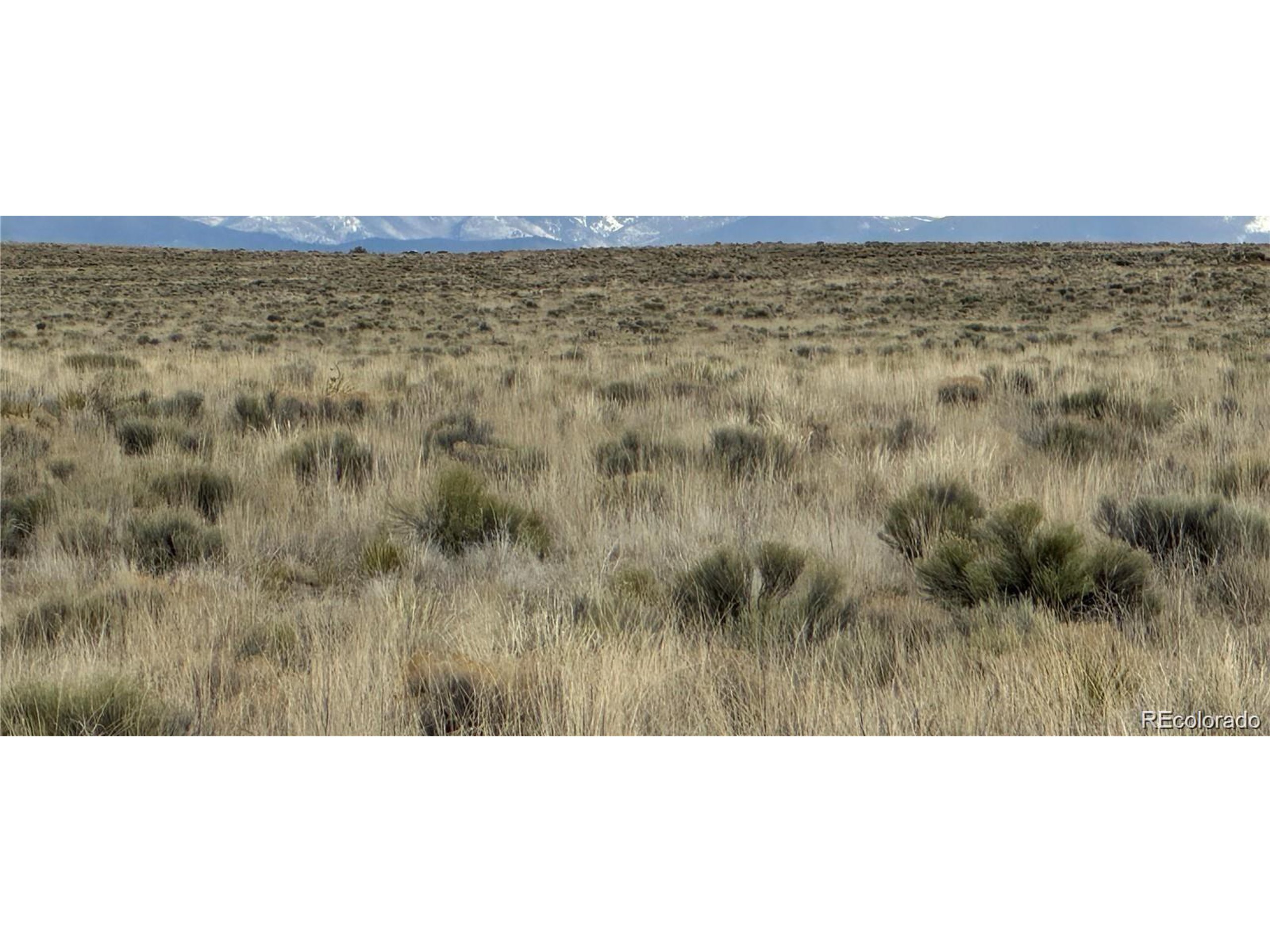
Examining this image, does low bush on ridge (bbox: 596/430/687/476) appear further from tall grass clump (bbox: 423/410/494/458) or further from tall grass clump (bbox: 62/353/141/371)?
tall grass clump (bbox: 62/353/141/371)

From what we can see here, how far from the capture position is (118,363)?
15508 mm

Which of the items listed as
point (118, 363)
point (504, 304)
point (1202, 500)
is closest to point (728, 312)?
point (504, 304)

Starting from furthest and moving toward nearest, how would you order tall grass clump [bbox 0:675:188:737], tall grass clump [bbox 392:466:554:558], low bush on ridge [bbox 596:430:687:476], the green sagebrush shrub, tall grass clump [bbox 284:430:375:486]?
low bush on ridge [bbox 596:430:687:476] → tall grass clump [bbox 284:430:375:486] → tall grass clump [bbox 392:466:554:558] → the green sagebrush shrub → tall grass clump [bbox 0:675:188:737]

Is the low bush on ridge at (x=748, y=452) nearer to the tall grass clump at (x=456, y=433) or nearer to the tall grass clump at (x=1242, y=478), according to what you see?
the tall grass clump at (x=456, y=433)

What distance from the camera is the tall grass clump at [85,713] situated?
3.08 m

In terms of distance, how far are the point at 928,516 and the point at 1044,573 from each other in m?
1.26

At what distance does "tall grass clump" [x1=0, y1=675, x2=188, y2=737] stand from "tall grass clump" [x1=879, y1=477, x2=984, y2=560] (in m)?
3.43

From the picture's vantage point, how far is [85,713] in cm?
310

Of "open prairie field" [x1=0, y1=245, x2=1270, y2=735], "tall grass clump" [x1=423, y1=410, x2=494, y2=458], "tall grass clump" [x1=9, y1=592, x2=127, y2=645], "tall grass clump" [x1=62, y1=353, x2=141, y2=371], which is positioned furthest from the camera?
"tall grass clump" [x1=62, y1=353, x2=141, y2=371]

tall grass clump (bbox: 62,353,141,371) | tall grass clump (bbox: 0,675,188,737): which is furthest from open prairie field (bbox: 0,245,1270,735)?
tall grass clump (bbox: 62,353,141,371)

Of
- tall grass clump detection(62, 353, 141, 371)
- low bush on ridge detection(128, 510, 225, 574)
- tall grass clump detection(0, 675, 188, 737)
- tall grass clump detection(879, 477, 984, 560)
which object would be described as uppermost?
tall grass clump detection(62, 353, 141, 371)

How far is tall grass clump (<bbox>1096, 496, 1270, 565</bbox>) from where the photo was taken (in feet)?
15.2

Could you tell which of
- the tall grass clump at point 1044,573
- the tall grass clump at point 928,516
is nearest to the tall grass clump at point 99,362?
the tall grass clump at point 928,516

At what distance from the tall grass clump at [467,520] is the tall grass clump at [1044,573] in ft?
6.86
